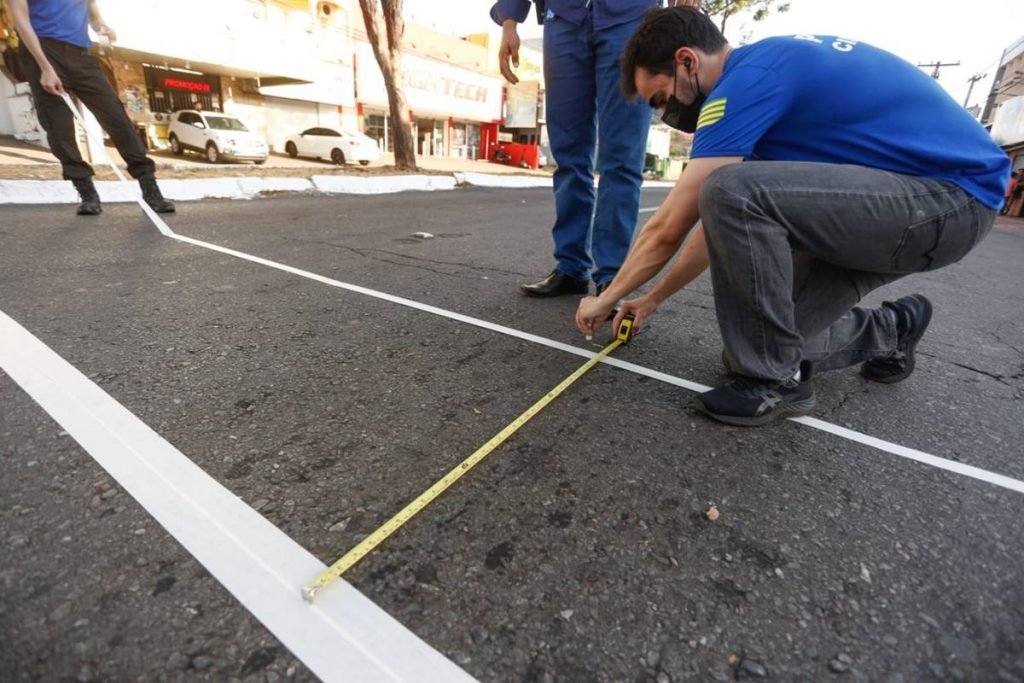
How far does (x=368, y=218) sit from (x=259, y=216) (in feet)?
3.28

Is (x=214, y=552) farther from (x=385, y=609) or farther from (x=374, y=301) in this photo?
(x=374, y=301)

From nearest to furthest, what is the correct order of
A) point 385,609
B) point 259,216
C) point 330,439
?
point 385,609 → point 330,439 → point 259,216

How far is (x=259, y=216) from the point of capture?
4867 mm

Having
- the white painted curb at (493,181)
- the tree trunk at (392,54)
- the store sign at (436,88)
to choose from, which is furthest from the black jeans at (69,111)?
the store sign at (436,88)

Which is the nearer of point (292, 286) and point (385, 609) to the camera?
point (385, 609)

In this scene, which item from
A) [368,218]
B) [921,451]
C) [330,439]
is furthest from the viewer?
[368,218]

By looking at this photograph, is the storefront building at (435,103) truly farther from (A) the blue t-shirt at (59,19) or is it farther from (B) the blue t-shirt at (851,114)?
(B) the blue t-shirt at (851,114)

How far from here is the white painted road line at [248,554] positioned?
763 mm

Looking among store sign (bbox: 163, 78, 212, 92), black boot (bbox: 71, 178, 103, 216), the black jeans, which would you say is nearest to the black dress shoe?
the black jeans

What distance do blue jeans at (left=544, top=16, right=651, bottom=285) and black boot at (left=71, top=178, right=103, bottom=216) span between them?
3967 mm

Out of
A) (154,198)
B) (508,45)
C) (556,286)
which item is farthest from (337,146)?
(556,286)

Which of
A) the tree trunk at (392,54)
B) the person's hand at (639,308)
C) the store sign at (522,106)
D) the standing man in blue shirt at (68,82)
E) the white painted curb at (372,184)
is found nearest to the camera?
the person's hand at (639,308)

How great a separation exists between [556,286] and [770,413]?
4.49 ft

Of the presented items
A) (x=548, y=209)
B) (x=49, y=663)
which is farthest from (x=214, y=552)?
(x=548, y=209)
